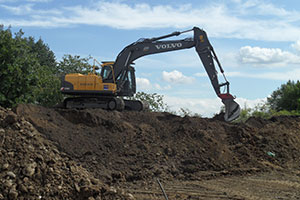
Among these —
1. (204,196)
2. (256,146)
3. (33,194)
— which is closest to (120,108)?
(256,146)

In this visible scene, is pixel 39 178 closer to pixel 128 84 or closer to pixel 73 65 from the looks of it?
pixel 128 84

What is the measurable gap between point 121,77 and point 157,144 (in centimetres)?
634

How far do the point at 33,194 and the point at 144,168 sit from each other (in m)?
4.10

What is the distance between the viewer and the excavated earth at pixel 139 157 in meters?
6.76

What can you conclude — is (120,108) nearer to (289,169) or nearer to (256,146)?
(256,146)

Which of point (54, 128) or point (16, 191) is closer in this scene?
point (16, 191)

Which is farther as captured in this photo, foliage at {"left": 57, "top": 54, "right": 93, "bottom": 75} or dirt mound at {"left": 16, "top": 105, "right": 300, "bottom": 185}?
foliage at {"left": 57, "top": 54, "right": 93, "bottom": 75}

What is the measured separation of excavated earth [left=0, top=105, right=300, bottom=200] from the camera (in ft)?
22.2

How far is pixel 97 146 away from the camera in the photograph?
10.8 meters

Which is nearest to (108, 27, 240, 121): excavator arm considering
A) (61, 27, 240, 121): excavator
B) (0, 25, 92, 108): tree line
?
(61, 27, 240, 121): excavator

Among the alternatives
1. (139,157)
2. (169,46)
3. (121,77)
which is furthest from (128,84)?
(139,157)

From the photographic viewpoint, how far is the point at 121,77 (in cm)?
1709

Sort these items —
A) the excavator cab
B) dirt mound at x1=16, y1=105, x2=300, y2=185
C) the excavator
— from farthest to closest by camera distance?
the excavator cab < the excavator < dirt mound at x1=16, y1=105, x2=300, y2=185

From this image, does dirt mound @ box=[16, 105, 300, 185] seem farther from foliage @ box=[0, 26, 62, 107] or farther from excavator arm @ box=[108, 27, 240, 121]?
foliage @ box=[0, 26, 62, 107]
